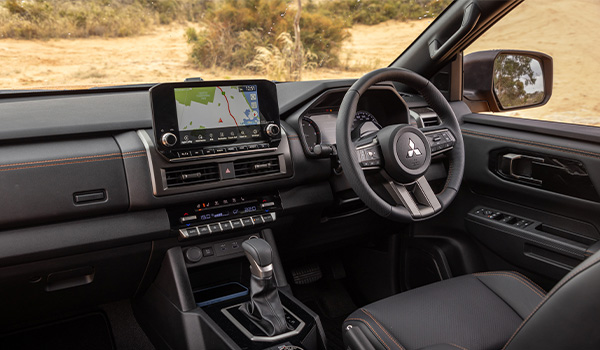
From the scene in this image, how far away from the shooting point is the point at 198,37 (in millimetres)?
6098

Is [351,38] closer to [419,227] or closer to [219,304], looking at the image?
[419,227]

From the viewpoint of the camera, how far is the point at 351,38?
21.4ft

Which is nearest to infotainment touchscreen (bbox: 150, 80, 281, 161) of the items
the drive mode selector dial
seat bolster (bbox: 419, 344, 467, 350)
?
the drive mode selector dial

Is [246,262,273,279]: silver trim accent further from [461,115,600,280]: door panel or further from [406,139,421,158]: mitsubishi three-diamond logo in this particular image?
[461,115,600,280]: door panel

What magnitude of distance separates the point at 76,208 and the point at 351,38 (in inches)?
210

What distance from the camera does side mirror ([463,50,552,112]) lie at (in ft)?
8.96

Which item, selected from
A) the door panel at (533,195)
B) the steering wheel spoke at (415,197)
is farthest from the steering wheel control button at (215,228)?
the door panel at (533,195)

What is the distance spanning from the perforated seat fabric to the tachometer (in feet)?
2.57

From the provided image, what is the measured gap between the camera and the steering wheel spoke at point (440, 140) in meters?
1.90

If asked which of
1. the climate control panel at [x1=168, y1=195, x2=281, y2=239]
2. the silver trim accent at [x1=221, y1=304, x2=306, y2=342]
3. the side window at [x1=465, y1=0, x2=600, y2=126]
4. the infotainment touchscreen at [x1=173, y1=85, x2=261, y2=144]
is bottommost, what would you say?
the silver trim accent at [x1=221, y1=304, x2=306, y2=342]

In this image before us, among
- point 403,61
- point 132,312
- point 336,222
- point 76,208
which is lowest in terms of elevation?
point 132,312

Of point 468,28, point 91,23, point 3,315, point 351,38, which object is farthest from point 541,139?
point 91,23

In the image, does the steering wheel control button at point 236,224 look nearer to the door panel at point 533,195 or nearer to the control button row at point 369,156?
the control button row at point 369,156

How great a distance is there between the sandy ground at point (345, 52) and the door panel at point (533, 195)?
2416 mm
